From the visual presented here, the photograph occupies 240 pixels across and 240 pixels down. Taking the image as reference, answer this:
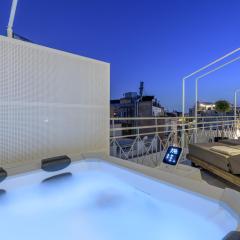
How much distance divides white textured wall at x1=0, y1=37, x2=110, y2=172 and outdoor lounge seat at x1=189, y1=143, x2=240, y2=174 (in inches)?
A: 59.8

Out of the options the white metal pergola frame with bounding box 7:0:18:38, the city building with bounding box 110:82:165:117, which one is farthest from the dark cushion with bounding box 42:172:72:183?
the city building with bounding box 110:82:165:117

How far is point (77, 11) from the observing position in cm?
485

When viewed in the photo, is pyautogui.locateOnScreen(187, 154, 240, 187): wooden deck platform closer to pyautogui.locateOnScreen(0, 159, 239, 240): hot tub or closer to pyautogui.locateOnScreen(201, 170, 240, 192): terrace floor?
pyautogui.locateOnScreen(201, 170, 240, 192): terrace floor

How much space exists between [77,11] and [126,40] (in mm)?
3050

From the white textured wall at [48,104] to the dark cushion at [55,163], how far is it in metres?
0.13

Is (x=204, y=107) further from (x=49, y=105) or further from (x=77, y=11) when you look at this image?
(x=49, y=105)

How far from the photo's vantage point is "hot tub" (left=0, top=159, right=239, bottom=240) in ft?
4.55

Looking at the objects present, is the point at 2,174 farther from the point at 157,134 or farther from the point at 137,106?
the point at 137,106

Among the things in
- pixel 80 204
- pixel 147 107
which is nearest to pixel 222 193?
pixel 80 204

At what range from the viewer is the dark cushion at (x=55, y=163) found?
1897 millimetres

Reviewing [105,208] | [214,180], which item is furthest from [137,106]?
[105,208]

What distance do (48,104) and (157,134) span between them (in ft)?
8.08

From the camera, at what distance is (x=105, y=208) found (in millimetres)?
1852

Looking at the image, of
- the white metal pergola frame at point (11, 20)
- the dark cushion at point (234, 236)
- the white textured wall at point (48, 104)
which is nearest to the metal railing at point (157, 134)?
the white textured wall at point (48, 104)
